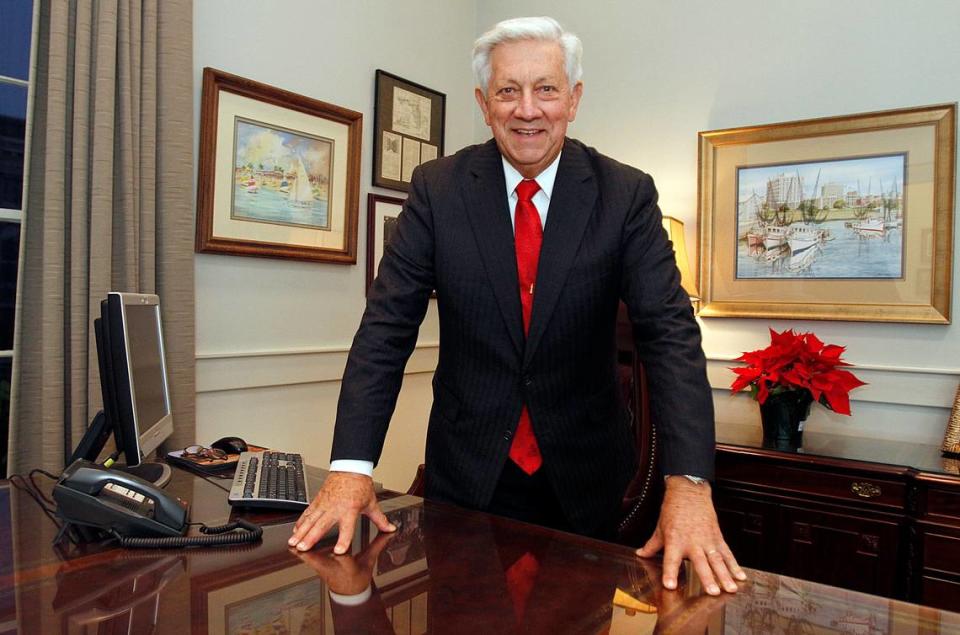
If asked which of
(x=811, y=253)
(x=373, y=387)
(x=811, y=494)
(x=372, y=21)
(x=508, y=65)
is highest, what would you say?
(x=372, y=21)

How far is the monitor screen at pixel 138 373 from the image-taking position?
5.61ft

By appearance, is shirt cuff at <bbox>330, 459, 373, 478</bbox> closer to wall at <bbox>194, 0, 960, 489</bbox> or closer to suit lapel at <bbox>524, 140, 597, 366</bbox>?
suit lapel at <bbox>524, 140, 597, 366</bbox>

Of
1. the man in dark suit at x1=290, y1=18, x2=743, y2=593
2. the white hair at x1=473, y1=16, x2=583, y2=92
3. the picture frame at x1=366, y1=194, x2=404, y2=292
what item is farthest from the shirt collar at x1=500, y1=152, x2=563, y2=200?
the picture frame at x1=366, y1=194, x2=404, y2=292

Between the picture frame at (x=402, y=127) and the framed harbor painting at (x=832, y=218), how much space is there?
1512 millimetres

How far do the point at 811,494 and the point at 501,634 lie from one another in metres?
2.15

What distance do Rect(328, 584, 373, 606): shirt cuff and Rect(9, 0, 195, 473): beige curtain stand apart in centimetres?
176

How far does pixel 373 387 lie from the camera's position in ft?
5.35

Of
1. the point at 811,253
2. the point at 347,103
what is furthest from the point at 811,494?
the point at 347,103

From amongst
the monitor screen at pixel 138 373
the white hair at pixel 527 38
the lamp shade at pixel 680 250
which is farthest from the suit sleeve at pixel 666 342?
the lamp shade at pixel 680 250

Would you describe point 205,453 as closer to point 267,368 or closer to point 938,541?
point 267,368

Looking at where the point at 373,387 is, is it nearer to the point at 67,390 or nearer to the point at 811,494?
the point at 67,390

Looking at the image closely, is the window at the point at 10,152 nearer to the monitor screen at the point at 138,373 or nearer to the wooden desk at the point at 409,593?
the monitor screen at the point at 138,373

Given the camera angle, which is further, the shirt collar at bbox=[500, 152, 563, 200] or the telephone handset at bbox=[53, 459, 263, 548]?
the shirt collar at bbox=[500, 152, 563, 200]

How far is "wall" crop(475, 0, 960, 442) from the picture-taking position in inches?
119
